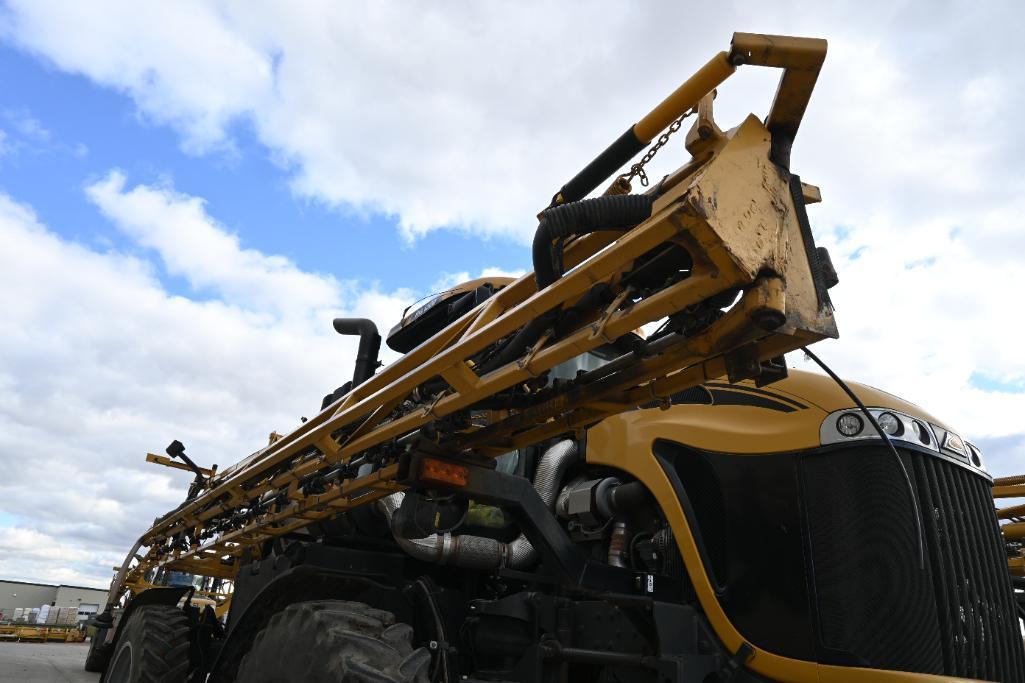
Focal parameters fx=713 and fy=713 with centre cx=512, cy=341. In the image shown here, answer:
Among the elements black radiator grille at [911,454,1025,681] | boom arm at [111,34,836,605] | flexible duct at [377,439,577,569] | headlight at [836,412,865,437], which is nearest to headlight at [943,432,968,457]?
black radiator grille at [911,454,1025,681]

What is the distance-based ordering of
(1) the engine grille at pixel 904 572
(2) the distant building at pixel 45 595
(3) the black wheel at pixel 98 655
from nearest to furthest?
(1) the engine grille at pixel 904 572 → (3) the black wheel at pixel 98 655 → (2) the distant building at pixel 45 595

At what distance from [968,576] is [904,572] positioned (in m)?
0.38

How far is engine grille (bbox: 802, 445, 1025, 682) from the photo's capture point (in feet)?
8.86

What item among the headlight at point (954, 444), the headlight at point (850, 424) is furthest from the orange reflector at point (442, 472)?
the headlight at point (954, 444)

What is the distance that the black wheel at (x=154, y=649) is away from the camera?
218 inches

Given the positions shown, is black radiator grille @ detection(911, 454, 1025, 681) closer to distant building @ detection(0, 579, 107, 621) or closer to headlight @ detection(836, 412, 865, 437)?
headlight @ detection(836, 412, 865, 437)

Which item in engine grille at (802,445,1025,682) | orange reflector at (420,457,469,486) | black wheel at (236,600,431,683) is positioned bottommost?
black wheel at (236,600,431,683)

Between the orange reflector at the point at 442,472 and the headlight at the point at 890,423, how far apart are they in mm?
1831

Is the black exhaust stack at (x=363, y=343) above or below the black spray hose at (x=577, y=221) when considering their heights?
above

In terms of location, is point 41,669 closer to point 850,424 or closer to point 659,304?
point 850,424

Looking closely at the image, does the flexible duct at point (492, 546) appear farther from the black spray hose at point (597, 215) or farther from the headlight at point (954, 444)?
the black spray hose at point (597, 215)

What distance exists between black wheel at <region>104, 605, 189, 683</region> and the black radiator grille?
536 cm

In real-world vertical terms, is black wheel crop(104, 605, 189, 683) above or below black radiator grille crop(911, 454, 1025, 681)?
below

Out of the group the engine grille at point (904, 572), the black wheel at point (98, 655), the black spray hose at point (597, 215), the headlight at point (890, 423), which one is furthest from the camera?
the black wheel at point (98, 655)
